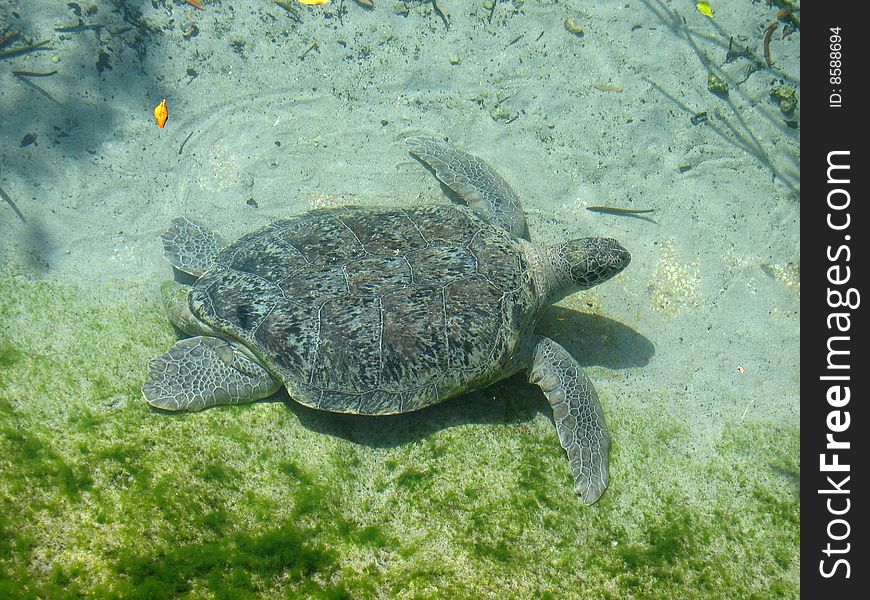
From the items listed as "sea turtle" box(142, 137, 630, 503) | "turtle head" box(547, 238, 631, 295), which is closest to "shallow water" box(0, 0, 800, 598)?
"sea turtle" box(142, 137, 630, 503)

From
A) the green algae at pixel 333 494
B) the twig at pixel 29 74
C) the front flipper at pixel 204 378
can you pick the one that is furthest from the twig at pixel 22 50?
the front flipper at pixel 204 378

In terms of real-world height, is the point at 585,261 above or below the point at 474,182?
below

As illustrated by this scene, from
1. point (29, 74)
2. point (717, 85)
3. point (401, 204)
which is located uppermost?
point (717, 85)

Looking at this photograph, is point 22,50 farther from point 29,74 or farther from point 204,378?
point 204,378

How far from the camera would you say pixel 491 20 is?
217 inches

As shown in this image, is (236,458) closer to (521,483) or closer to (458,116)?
(521,483)

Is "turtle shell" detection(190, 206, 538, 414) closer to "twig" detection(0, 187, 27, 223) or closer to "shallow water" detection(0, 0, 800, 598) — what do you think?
"shallow water" detection(0, 0, 800, 598)

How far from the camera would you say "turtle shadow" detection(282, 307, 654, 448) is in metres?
3.69

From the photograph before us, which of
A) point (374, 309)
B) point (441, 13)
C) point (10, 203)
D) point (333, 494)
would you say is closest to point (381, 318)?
point (374, 309)

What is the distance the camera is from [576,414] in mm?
3705
